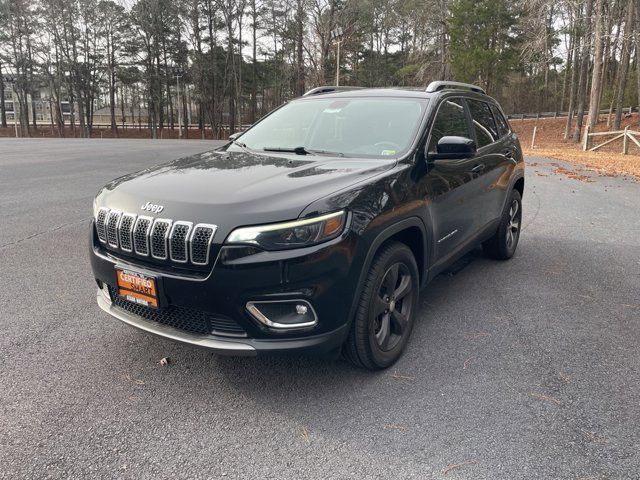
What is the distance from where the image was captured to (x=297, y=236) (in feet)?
8.89

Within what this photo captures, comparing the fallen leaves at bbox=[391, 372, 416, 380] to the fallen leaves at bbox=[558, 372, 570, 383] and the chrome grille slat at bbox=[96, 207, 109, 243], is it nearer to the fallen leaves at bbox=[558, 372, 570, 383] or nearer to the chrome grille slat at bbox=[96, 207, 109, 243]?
the fallen leaves at bbox=[558, 372, 570, 383]

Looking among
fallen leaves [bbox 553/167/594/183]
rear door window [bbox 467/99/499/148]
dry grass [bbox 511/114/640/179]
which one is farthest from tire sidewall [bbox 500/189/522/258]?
dry grass [bbox 511/114/640/179]

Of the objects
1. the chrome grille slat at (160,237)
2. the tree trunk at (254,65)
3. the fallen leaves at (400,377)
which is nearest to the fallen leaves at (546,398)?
the fallen leaves at (400,377)

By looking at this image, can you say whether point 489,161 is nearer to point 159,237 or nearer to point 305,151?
point 305,151

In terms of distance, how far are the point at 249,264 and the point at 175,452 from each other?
99 centimetres

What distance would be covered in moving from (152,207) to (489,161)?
131 inches

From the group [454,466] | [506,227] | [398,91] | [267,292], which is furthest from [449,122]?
[454,466]

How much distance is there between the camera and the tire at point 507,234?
5691 millimetres

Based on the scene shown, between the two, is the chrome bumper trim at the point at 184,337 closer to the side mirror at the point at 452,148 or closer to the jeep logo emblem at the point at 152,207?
the jeep logo emblem at the point at 152,207

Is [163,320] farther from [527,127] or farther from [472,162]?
[527,127]

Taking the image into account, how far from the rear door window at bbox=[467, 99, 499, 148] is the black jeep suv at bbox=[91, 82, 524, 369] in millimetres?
830

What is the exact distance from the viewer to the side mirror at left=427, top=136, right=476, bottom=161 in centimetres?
370

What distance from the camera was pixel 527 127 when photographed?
150ft

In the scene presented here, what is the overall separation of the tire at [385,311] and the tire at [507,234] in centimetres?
241
